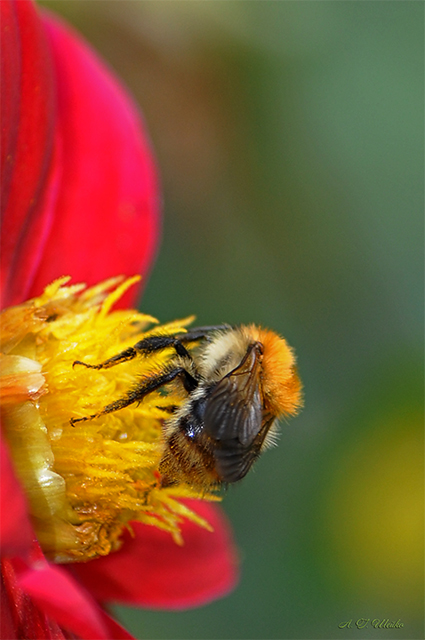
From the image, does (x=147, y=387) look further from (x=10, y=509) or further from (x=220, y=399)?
(x=10, y=509)

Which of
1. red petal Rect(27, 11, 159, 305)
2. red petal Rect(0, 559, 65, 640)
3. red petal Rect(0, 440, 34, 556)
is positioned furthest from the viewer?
red petal Rect(27, 11, 159, 305)

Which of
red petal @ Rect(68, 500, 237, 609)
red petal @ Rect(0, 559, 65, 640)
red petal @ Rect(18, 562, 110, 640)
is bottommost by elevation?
red petal @ Rect(68, 500, 237, 609)

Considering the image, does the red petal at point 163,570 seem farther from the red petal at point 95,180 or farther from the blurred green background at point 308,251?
the blurred green background at point 308,251

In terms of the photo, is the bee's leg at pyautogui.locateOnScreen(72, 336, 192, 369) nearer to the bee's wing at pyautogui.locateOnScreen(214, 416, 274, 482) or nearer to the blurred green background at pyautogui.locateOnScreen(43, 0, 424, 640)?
the bee's wing at pyautogui.locateOnScreen(214, 416, 274, 482)

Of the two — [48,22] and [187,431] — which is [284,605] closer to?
[187,431]

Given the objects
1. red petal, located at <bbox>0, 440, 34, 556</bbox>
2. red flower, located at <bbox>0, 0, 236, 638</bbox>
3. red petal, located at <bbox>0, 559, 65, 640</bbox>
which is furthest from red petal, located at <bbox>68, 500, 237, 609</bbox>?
red petal, located at <bbox>0, 440, 34, 556</bbox>
